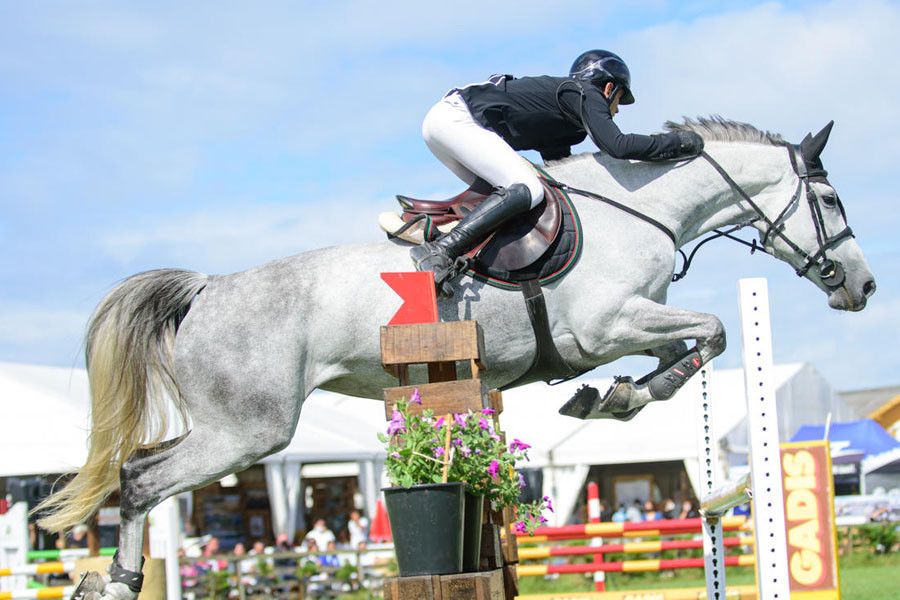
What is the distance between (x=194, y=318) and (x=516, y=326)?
4.03 feet

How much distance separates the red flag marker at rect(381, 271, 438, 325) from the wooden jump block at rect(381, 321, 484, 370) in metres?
0.11

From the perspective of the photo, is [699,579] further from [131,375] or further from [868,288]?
[131,375]

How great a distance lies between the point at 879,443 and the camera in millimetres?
14492

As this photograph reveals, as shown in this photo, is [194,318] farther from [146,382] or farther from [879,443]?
[879,443]

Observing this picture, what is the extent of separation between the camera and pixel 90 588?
3.43m

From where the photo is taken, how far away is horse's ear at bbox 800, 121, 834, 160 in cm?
389

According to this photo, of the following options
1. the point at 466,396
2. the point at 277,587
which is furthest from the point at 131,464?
the point at 277,587

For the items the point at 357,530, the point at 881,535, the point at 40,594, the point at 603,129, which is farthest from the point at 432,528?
the point at 881,535

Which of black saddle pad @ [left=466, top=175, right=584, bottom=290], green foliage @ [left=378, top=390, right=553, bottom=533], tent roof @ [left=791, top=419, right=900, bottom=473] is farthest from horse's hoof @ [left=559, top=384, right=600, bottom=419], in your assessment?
tent roof @ [left=791, top=419, right=900, bottom=473]

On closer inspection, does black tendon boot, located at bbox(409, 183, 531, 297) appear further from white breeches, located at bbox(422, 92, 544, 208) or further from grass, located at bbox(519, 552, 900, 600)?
grass, located at bbox(519, 552, 900, 600)

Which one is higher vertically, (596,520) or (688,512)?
(596,520)

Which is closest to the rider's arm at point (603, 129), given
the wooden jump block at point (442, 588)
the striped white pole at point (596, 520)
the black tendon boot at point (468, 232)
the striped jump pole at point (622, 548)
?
the black tendon boot at point (468, 232)

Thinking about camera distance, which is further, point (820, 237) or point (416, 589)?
point (820, 237)

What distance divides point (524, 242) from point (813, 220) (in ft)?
4.08
